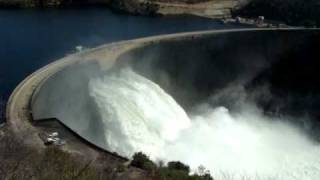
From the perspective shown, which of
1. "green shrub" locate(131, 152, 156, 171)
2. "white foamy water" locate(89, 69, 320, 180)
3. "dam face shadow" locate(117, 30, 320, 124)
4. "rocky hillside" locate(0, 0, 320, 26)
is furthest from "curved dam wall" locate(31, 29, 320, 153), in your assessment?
"rocky hillside" locate(0, 0, 320, 26)

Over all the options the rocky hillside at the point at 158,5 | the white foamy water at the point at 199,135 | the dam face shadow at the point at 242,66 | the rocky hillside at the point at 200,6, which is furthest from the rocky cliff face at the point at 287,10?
the white foamy water at the point at 199,135

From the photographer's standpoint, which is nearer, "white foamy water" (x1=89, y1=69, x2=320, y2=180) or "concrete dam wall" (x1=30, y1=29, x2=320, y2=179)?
"white foamy water" (x1=89, y1=69, x2=320, y2=180)

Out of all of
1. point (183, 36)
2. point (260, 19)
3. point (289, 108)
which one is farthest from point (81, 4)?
point (289, 108)

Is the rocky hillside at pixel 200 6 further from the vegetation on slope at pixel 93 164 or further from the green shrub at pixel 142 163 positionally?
the vegetation on slope at pixel 93 164

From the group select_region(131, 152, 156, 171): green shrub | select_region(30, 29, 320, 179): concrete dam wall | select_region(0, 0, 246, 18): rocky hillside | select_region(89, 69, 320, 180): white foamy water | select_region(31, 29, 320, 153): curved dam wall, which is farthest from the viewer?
select_region(0, 0, 246, 18): rocky hillside

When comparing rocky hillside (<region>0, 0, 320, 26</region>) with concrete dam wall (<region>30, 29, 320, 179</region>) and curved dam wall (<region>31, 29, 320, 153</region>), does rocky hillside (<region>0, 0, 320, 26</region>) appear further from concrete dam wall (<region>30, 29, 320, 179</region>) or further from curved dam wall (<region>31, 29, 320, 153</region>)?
concrete dam wall (<region>30, 29, 320, 179</region>)

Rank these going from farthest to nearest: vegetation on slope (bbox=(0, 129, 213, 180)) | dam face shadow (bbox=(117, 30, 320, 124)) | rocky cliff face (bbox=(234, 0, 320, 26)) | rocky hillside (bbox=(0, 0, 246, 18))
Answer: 1. rocky hillside (bbox=(0, 0, 246, 18))
2. rocky cliff face (bbox=(234, 0, 320, 26))
3. dam face shadow (bbox=(117, 30, 320, 124))
4. vegetation on slope (bbox=(0, 129, 213, 180))

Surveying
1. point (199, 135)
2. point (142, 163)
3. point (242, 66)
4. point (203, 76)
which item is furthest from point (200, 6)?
point (142, 163)
